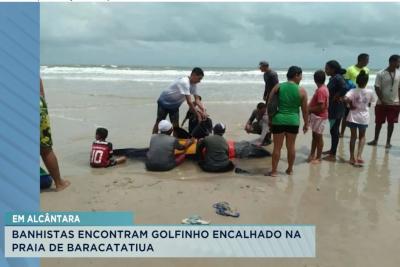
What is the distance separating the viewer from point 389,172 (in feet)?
18.5

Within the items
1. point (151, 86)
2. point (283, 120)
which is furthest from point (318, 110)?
point (151, 86)

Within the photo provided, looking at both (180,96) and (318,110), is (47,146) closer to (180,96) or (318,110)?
(180,96)

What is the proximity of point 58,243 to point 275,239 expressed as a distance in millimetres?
1637

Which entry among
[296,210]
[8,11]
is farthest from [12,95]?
[296,210]

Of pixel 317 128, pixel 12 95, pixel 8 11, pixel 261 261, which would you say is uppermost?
pixel 8 11

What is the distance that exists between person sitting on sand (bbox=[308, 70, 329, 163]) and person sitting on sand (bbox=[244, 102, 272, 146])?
1074 millimetres

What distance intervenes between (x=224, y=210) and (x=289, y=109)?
6.36 feet

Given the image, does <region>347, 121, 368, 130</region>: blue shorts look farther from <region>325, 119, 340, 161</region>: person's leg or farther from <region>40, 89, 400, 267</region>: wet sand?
<region>40, 89, 400, 267</region>: wet sand

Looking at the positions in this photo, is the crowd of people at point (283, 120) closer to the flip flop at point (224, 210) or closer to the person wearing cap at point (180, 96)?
the person wearing cap at point (180, 96)

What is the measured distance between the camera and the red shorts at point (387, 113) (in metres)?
7.11

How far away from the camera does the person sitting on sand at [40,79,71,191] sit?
173 inches

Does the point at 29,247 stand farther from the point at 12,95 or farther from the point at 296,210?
the point at 296,210

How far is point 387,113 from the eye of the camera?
7.16 meters

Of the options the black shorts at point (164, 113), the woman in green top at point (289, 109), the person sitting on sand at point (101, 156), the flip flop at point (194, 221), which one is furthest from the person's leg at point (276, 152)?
the person sitting on sand at point (101, 156)
